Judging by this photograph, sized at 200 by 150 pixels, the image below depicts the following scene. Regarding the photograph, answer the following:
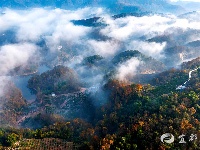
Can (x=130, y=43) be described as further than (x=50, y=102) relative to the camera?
Yes

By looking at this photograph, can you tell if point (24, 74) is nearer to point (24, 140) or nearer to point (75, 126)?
point (75, 126)

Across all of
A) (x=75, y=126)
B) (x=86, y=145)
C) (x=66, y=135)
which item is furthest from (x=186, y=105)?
(x=75, y=126)

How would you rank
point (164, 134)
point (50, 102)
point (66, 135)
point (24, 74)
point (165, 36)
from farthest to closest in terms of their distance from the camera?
point (165, 36) < point (24, 74) < point (50, 102) < point (66, 135) < point (164, 134)

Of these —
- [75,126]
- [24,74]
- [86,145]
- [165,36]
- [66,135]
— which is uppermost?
[86,145]

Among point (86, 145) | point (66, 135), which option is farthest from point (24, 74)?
point (86, 145)

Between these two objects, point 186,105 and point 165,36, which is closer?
point 186,105

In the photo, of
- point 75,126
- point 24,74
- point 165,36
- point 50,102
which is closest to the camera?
point 75,126

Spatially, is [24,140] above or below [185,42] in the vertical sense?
above

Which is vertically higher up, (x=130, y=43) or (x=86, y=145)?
(x=86, y=145)

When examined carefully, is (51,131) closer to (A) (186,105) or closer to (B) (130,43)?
(A) (186,105)
